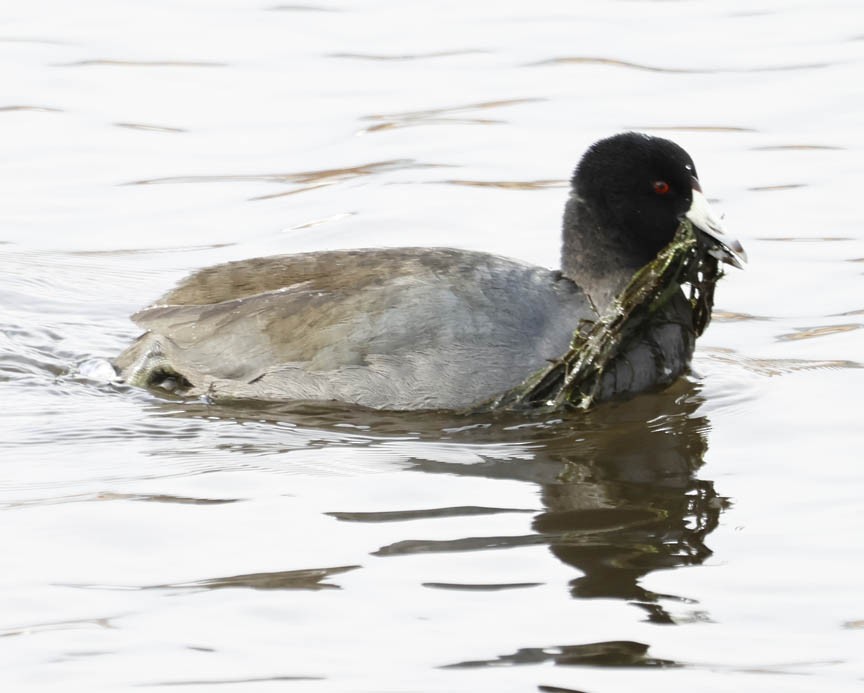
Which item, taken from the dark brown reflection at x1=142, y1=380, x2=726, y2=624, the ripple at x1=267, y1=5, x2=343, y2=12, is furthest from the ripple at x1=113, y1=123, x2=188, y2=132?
the dark brown reflection at x1=142, y1=380, x2=726, y2=624

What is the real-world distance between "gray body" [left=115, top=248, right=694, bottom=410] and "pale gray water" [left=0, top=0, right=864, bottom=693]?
16cm

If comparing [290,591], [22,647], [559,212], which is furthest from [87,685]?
[559,212]

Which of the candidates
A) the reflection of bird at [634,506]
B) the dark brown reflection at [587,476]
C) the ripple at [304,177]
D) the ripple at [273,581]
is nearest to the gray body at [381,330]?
the dark brown reflection at [587,476]

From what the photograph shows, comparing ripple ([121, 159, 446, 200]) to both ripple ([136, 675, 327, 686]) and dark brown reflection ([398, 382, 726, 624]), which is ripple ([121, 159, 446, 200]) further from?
ripple ([136, 675, 327, 686])

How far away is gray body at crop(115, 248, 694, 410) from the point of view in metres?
6.14

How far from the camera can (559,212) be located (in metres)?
8.83

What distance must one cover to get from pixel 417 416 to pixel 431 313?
0.38m

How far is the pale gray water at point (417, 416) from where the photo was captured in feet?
13.8

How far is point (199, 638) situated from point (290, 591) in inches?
13.9

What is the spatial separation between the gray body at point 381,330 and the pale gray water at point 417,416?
Answer: 0.52 ft

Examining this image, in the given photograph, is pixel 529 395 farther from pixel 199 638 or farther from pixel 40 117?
pixel 40 117

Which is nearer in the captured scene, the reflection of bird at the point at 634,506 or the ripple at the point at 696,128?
the reflection of bird at the point at 634,506

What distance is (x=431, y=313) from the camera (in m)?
6.14

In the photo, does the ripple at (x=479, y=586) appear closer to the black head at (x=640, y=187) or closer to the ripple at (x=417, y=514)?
the ripple at (x=417, y=514)
